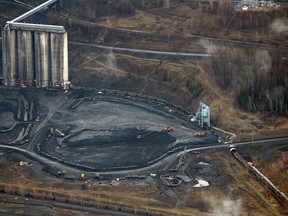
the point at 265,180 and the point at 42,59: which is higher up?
the point at 42,59

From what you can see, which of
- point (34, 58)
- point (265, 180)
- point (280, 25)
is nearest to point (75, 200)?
point (265, 180)

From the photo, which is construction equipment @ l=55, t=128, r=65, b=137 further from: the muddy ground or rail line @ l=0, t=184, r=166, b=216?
rail line @ l=0, t=184, r=166, b=216

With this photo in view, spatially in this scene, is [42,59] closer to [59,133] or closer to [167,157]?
[59,133]

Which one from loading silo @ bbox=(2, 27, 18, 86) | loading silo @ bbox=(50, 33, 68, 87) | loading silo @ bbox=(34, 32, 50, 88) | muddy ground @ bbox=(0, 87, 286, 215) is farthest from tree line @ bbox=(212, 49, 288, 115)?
loading silo @ bbox=(2, 27, 18, 86)

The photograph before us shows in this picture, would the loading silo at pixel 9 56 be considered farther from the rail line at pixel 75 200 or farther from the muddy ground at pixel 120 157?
the rail line at pixel 75 200

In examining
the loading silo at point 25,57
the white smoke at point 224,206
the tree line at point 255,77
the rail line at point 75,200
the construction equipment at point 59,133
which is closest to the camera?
the white smoke at point 224,206

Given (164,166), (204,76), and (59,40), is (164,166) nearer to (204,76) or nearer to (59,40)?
(204,76)

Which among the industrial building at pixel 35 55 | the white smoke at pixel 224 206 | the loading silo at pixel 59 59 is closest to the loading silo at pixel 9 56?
the industrial building at pixel 35 55
